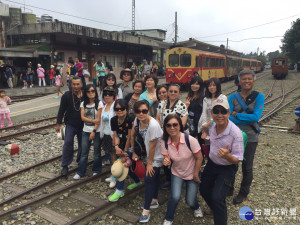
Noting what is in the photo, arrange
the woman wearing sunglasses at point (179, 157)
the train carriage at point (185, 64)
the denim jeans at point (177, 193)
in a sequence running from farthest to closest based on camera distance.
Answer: the train carriage at point (185, 64) < the denim jeans at point (177, 193) < the woman wearing sunglasses at point (179, 157)

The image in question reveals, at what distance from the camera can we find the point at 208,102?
431 cm

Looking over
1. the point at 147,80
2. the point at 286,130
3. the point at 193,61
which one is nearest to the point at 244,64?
the point at 193,61

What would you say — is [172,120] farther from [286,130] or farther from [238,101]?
[286,130]

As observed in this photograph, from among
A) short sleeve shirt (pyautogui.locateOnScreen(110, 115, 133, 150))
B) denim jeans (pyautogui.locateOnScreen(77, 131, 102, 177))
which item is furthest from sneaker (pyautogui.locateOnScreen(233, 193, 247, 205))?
denim jeans (pyautogui.locateOnScreen(77, 131, 102, 177))

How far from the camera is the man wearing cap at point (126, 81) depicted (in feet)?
17.7

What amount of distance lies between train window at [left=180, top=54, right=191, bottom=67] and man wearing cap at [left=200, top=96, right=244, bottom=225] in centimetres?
1453

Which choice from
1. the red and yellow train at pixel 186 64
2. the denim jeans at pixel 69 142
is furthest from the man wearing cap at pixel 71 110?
the red and yellow train at pixel 186 64

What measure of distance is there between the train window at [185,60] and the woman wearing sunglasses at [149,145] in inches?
559

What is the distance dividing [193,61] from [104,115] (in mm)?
13471

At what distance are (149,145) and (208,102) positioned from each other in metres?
1.47

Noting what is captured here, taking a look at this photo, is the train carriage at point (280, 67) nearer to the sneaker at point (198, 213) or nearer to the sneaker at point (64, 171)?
the sneaker at point (198, 213)

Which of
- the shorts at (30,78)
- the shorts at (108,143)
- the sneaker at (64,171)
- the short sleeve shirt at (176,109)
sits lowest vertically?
the sneaker at (64,171)

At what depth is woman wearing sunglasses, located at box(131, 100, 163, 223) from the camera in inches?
135

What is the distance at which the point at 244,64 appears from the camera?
32.4 metres
